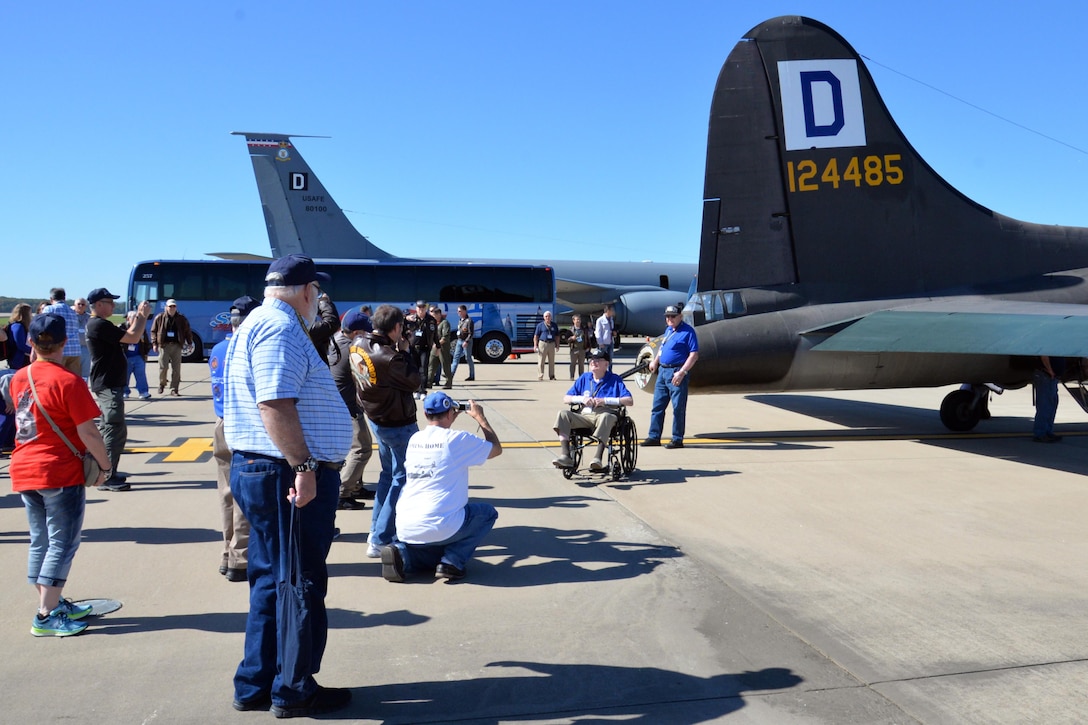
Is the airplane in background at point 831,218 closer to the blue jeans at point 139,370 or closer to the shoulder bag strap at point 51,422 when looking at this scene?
the shoulder bag strap at point 51,422

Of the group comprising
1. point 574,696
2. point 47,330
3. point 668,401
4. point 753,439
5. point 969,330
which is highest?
point 969,330

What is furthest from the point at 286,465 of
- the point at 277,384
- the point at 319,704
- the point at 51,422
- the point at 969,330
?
the point at 969,330

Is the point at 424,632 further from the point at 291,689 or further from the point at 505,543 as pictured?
the point at 505,543

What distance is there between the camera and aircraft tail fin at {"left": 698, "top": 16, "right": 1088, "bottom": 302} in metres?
12.0

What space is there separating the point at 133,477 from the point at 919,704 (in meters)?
7.69

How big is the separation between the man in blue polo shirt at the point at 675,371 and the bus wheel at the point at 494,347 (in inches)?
743

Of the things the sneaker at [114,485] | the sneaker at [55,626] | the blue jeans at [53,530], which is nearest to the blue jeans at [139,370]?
the sneaker at [114,485]

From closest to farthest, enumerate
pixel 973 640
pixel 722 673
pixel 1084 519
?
pixel 722 673 → pixel 973 640 → pixel 1084 519

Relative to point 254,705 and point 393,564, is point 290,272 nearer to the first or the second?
point 254,705

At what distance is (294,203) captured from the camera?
3234 centimetres

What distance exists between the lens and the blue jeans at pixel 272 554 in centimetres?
337

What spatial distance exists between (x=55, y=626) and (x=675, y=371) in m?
7.46

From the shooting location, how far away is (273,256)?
108 feet

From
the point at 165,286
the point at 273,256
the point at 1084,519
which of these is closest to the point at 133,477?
the point at 1084,519
